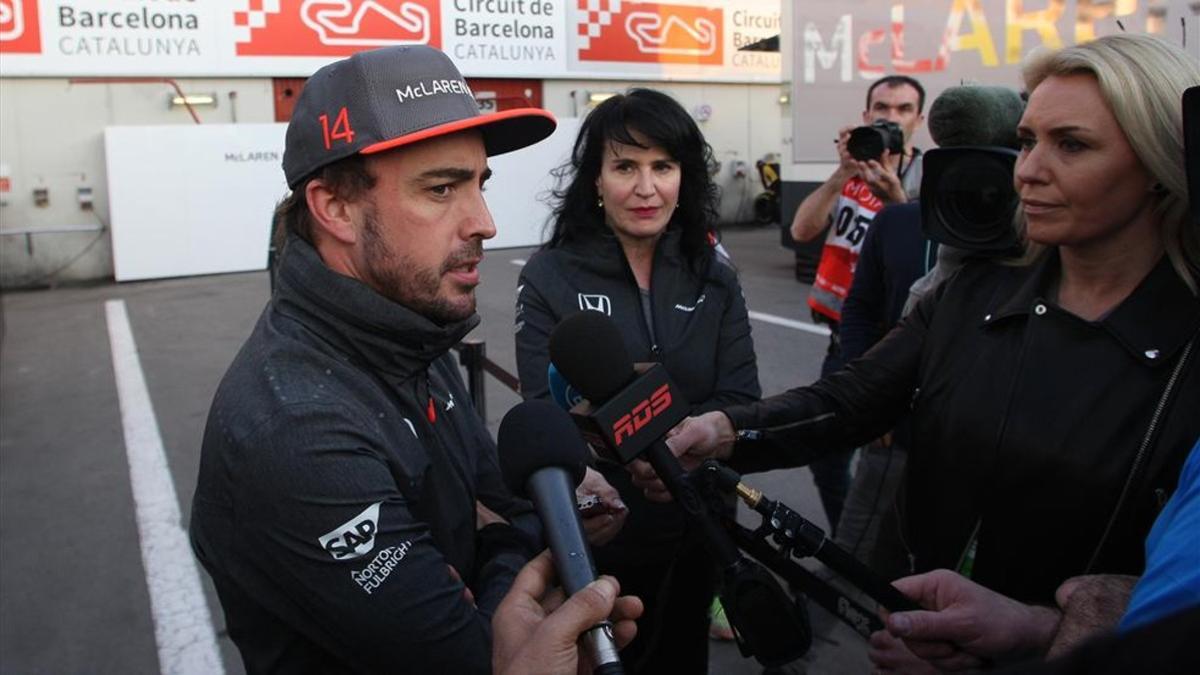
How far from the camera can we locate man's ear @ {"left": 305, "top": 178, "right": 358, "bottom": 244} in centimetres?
159

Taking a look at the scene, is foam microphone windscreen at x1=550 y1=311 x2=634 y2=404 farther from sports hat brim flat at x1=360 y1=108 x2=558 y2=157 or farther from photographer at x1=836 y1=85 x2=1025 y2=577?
photographer at x1=836 y1=85 x2=1025 y2=577

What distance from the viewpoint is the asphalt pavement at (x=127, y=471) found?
371 centimetres

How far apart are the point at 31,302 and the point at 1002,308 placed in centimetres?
1367

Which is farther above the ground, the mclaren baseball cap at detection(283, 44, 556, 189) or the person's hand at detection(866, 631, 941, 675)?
the mclaren baseball cap at detection(283, 44, 556, 189)

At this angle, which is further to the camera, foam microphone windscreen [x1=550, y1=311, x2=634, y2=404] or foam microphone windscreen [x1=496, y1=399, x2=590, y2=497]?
foam microphone windscreen [x1=550, y1=311, x2=634, y2=404]

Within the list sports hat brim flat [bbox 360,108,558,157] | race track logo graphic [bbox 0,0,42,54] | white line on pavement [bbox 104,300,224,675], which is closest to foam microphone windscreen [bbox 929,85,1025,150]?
sports hat brim flat [bbox 360,108,558,157]

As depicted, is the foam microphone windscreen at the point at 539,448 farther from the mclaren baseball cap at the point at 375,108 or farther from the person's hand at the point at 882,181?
the person's hand at the point at 882,181

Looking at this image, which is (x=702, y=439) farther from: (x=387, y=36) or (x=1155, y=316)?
(x=387, y=36)

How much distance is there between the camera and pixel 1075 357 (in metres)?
1.66

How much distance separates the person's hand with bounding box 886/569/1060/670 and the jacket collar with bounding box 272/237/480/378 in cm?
89

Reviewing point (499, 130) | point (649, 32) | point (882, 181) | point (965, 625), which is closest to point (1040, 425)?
point (965, 625)

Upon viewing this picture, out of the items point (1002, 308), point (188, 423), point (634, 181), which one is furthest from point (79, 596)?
point (1002, 308)

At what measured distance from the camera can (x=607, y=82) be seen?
58.0 feet

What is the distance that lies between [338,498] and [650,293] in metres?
1.45
